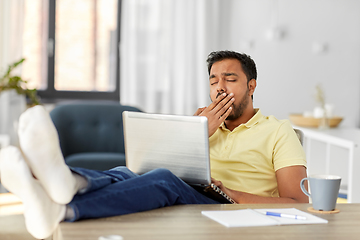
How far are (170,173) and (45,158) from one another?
36 cm

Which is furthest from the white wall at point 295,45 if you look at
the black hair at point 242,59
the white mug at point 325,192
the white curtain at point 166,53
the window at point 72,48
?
the white mug at point 325,192

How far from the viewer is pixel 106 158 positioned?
3.15 metres

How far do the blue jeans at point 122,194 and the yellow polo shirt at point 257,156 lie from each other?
460mm

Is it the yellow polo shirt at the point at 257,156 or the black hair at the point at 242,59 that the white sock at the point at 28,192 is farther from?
the black hair at the point at 242,59

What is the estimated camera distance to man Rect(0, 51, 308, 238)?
88cm

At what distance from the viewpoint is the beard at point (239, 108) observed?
175 centimetres

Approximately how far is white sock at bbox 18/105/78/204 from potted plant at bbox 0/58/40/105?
3.01 metres

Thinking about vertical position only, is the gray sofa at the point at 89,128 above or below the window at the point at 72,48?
below

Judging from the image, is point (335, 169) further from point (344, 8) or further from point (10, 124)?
point (10, 124)

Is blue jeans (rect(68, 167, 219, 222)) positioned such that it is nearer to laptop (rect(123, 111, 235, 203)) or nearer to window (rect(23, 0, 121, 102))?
laptop (rect(123, 111, 235, 203))

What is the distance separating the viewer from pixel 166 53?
4.25m

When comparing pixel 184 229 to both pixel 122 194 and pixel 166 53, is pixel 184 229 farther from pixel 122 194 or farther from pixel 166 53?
pixel 166 53

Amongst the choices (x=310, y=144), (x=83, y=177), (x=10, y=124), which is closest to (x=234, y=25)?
(x=310, y=144)

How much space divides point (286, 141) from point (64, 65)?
10.3ft
